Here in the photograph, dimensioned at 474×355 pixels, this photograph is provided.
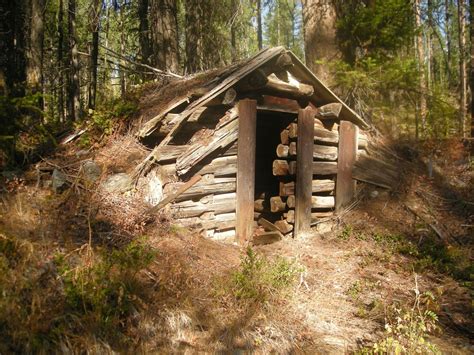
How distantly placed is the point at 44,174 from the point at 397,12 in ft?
24.3

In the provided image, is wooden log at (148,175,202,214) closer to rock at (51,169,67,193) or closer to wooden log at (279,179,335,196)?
rock at (51,169,67,193)

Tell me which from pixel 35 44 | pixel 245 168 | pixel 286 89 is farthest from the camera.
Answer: pixel 35 44

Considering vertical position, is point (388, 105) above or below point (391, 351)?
above

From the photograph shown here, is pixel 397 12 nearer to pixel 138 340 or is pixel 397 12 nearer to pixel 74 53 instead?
pixel 138 340

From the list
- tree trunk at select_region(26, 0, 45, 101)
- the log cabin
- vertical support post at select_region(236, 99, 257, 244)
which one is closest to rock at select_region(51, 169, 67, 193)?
the log cabin

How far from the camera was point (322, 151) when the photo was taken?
302 inches

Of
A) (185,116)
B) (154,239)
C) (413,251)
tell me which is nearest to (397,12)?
(413,251)

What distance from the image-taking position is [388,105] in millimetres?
9289

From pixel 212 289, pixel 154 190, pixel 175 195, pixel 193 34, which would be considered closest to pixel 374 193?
pixel 175 195

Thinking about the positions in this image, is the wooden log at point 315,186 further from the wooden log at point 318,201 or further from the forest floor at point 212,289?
the forest floor at point 212,289

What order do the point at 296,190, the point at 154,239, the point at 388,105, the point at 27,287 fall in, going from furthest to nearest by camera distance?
the point at 388,105
the point at 296,190
the point at 154,239
the point at 27,287

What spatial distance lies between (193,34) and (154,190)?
7.50 m

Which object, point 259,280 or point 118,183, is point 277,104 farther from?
point 259,280

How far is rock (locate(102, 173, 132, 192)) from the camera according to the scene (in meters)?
4.95
